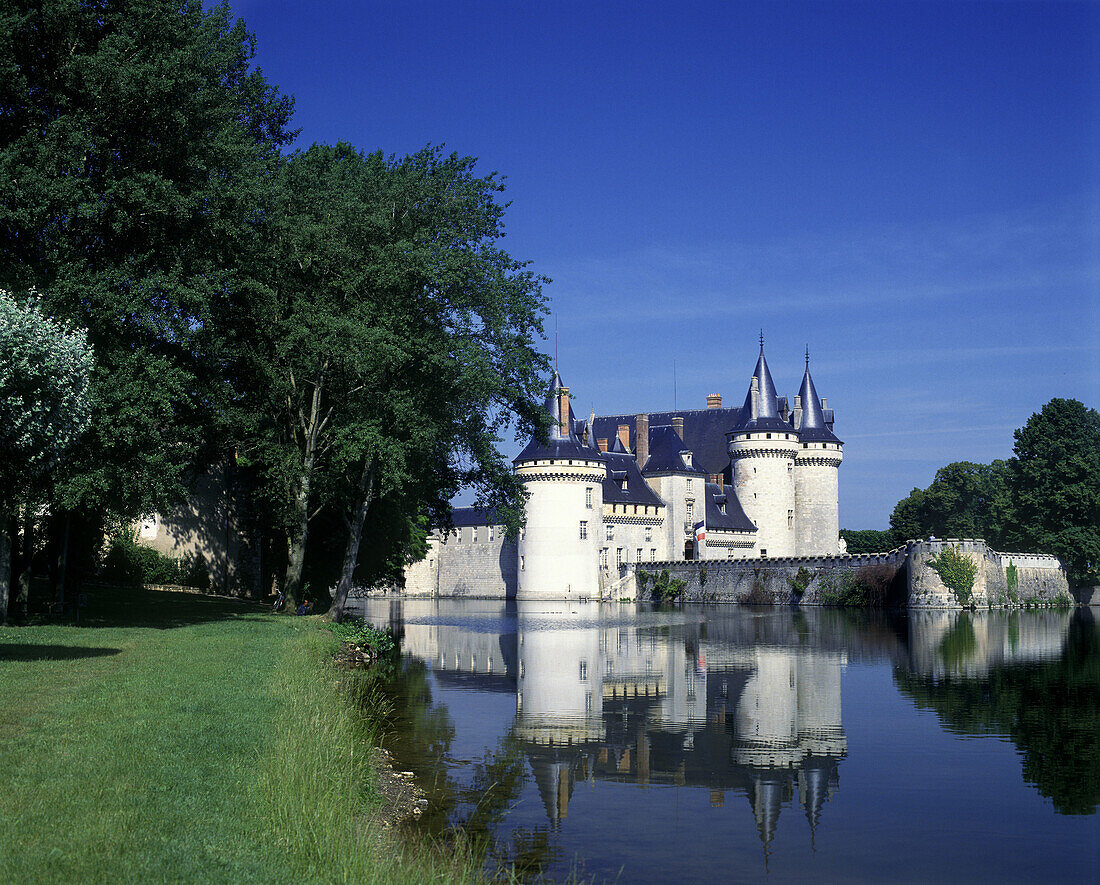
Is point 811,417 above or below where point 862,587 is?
above

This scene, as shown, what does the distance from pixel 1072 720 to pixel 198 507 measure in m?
25.1

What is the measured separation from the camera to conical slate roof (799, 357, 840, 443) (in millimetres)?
65688

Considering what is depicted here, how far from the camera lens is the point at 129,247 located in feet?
62.1

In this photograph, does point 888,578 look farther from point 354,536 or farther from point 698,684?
point 698,684

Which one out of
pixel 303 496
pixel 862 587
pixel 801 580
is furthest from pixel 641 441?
pixel 303 496

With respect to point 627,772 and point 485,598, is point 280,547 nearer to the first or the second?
point 627,772

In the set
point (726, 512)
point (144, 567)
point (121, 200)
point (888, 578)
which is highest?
point (121, 200)

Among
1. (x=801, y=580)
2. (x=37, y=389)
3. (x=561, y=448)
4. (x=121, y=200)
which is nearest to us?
(x=37, y=389)

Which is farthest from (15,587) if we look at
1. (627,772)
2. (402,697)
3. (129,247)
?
(627,772)

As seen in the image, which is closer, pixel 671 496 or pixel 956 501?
pixel 671 496

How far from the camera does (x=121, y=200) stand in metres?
17.6

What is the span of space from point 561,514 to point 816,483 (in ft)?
56.3

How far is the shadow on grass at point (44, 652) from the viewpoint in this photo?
13062mm

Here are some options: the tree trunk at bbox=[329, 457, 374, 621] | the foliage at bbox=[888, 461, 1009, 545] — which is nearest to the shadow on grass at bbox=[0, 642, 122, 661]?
the tree trunk at bbox=[329, 457, 374, 621]
